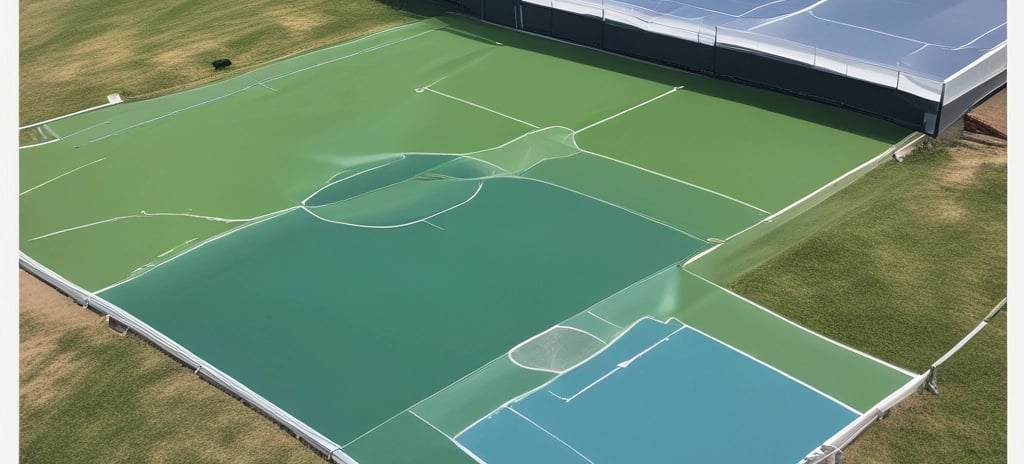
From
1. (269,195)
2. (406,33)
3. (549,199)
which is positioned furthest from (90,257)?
(406,33)

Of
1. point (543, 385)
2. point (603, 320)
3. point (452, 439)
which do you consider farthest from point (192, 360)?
point (603, 320)

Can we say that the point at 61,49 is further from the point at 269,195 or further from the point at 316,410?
the point at 316,410

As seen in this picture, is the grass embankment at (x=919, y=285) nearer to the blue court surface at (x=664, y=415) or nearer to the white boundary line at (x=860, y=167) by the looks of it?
the white boundary line at (x=860, y=167)

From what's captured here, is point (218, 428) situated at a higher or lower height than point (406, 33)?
lower

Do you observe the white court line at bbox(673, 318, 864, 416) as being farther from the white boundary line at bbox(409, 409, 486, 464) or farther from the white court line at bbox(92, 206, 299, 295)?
the white court line at bbox(92, 206, 299, 295)

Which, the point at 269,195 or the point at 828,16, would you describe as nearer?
the point at 269,195

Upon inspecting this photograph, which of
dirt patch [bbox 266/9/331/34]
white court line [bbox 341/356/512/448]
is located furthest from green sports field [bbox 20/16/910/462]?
dirt patch [bbox 266/9/331/34]

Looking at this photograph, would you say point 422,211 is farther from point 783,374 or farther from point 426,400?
point 783,374

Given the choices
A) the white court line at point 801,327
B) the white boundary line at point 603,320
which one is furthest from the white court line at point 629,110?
the white boundary line at point 603,320
